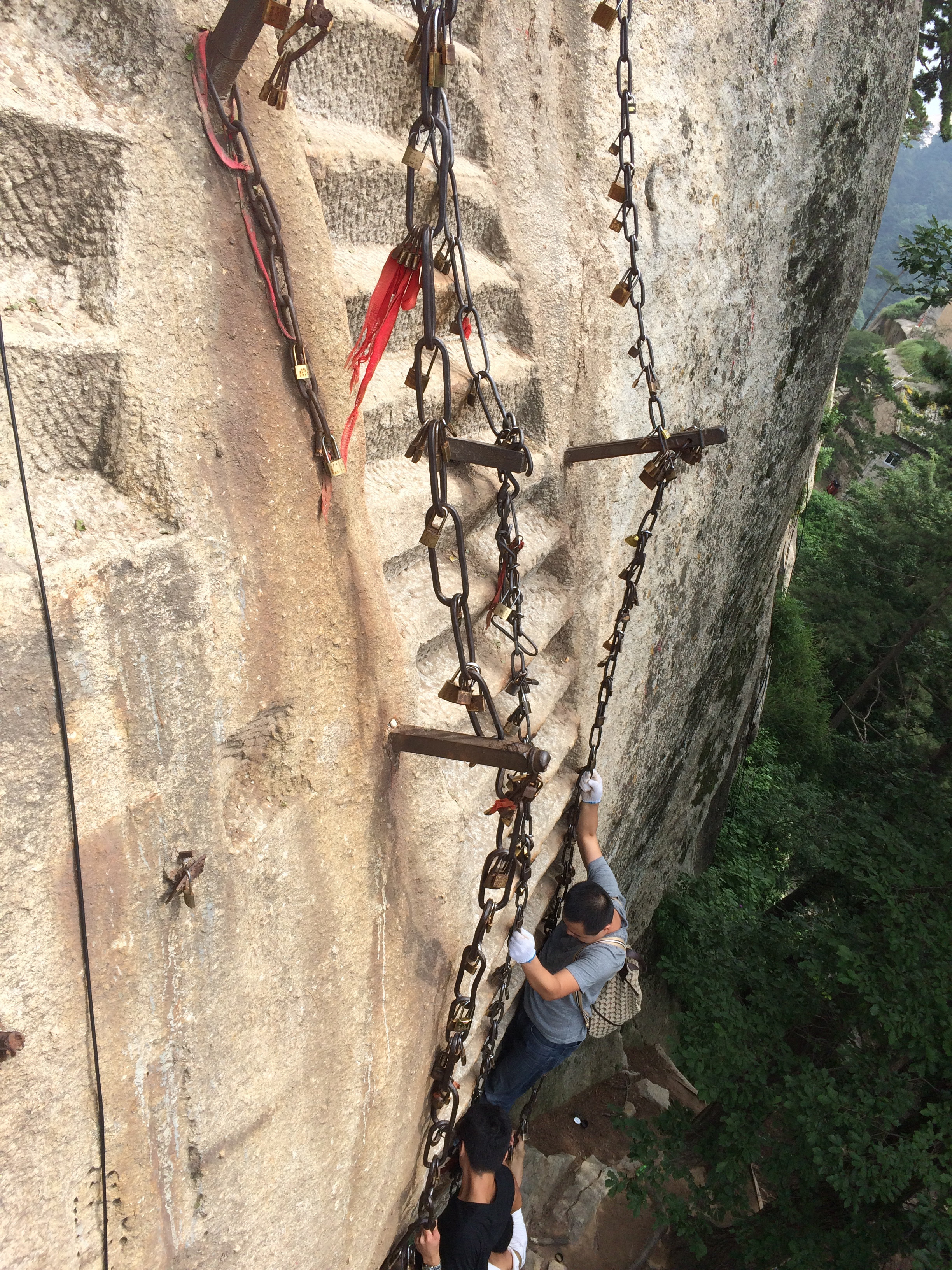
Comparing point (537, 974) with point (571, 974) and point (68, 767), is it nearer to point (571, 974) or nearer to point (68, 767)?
point (571, 974)

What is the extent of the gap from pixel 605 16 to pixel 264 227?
5.80ft

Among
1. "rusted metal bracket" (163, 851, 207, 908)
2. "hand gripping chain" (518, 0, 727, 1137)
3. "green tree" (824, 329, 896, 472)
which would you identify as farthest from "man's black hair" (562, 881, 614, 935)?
"green tree" (824, 329, 896, 472)

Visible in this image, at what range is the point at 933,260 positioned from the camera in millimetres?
8398

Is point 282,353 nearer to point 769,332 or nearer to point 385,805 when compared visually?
point 385,805

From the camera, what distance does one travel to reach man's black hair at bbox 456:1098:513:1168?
139 inches

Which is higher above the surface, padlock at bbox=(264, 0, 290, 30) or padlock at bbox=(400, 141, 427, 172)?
padlock at bbox=(264, 0, 290, 30)

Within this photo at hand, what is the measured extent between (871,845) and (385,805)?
381 centimetres

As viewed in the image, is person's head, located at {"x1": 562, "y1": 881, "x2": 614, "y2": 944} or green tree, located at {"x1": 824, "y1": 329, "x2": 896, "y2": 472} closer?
person's head, located at {"x1": 562, "y1": 881, "x2": 614, "y2": 944}

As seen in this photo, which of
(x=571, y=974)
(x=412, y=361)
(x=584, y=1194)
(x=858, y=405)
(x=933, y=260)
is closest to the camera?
(x=412, y=361)

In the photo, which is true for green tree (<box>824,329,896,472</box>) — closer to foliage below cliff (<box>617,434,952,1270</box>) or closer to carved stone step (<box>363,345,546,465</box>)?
foliage below cliff (<box>617,434,952,1270</box>)

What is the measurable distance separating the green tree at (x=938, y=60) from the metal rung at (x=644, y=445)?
917 cm

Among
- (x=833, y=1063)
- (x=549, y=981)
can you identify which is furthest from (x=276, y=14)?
(x=833, y=1063)

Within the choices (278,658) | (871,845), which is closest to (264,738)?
(278,658)

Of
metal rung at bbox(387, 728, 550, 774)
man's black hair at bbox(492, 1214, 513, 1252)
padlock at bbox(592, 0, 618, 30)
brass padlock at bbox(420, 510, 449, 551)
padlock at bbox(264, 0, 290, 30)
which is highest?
padlock at bbox(592, 0, 618, 30)
